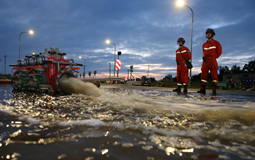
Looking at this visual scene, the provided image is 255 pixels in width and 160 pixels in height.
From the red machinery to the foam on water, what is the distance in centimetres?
29

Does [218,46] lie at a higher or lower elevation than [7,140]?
higher

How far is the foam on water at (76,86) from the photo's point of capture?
597 cm

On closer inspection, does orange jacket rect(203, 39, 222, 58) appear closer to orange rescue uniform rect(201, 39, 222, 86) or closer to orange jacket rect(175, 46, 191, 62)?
orange rescue uniform rect(201, 39, 222, 86)

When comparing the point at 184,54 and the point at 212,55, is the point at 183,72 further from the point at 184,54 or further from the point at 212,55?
the point at 212,55

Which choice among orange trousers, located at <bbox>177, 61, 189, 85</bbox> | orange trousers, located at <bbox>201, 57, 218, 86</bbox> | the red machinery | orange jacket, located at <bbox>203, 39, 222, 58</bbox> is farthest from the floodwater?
orange trousers, located at <bbox>177, 61, 189, 85</bbox>

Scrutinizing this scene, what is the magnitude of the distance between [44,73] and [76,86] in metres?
1.89

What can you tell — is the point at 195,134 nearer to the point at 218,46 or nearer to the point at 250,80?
the point at 218,46

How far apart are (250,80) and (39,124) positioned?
3634 centimetres

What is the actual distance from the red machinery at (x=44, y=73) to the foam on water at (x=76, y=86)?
293mm

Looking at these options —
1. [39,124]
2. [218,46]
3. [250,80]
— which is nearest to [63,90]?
[39,124]

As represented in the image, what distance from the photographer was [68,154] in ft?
3.69

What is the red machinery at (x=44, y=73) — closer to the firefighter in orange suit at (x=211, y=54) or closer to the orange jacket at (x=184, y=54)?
the orange jacket at (x=184, y=54)

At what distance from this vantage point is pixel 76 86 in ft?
20.4

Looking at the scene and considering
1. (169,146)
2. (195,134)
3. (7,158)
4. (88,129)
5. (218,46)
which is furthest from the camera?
(218,46)
